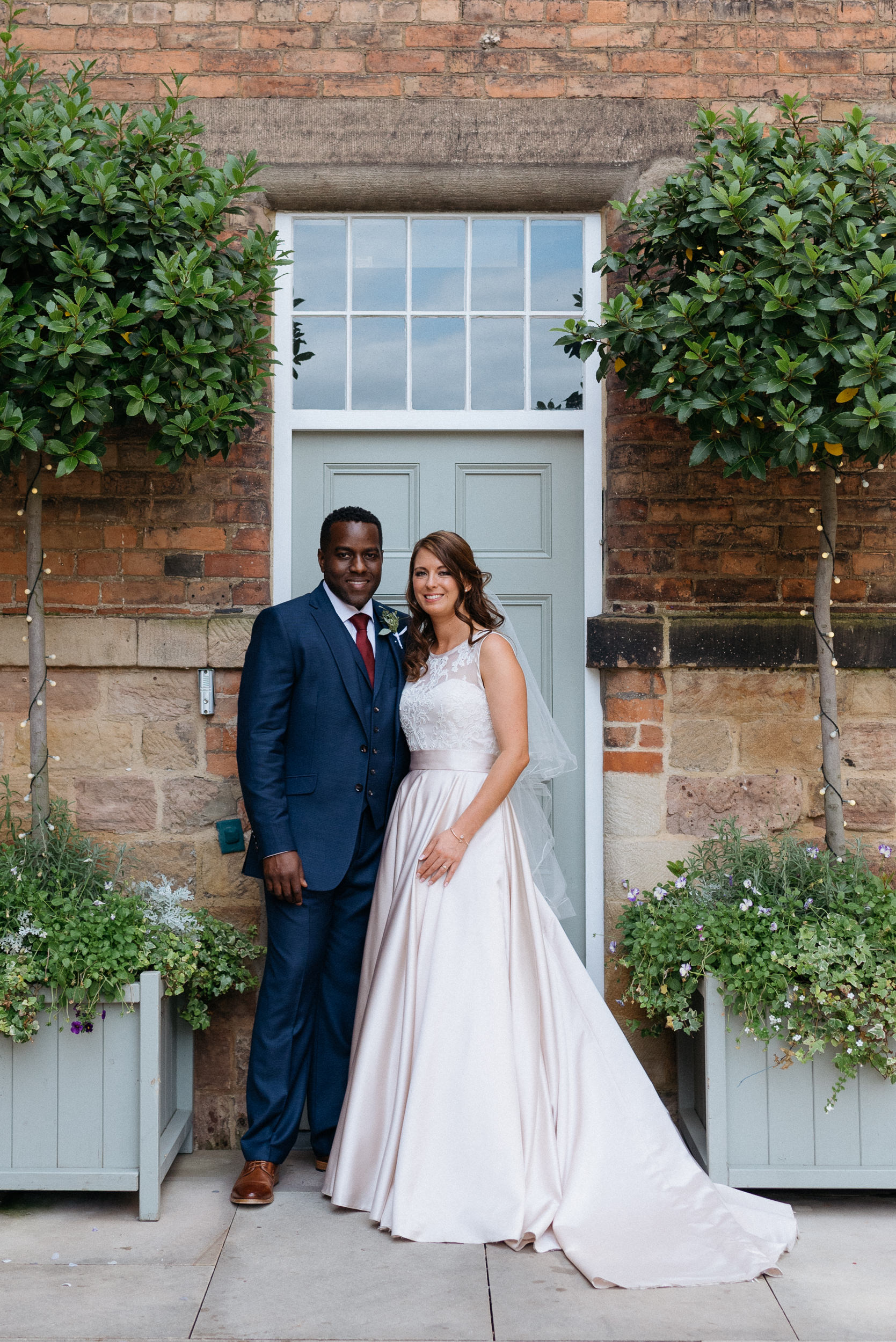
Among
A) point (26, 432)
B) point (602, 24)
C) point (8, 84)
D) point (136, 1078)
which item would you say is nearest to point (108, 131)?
point (8, 84)

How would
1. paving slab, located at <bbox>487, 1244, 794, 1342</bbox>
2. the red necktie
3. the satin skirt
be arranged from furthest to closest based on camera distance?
the red necktie
the satin skirt
paving slab, located at <bbox>487, 1244, 794, 1342</bbox>

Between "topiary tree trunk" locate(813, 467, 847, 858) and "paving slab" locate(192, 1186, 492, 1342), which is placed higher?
"topiary tree trunk" locate(813, 467, 847, 858)

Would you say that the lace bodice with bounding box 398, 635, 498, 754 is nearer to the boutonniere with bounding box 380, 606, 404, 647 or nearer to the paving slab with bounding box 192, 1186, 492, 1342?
the boutonniere with bounding box 380, 606, 404, 647

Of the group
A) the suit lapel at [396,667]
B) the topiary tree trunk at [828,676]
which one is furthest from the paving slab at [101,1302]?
the topiary tree trunk at [828,676]

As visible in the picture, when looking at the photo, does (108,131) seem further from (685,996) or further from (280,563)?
(685,996)

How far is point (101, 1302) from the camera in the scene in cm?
279

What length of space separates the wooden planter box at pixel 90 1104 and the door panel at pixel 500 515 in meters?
1.62

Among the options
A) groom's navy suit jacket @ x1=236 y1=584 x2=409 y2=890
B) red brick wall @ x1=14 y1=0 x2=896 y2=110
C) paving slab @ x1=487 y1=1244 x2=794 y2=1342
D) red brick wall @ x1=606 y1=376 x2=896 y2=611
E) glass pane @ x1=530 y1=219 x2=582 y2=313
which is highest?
red brick wall @ x1=14 y1=0 x2=896 y2=110

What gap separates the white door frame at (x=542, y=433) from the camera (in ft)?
13.4

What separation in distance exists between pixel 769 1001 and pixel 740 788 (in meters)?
0.89

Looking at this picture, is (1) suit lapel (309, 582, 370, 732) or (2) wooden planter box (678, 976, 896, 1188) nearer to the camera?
(2) wooden planter box (678, 976, 896, 1188)

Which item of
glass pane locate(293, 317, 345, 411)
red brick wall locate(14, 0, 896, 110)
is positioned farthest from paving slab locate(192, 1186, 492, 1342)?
red brick wall locate(14, 0, 896, 110)

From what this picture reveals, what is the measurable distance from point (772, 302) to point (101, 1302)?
323 centimetres

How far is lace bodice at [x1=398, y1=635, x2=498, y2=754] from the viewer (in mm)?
3412
